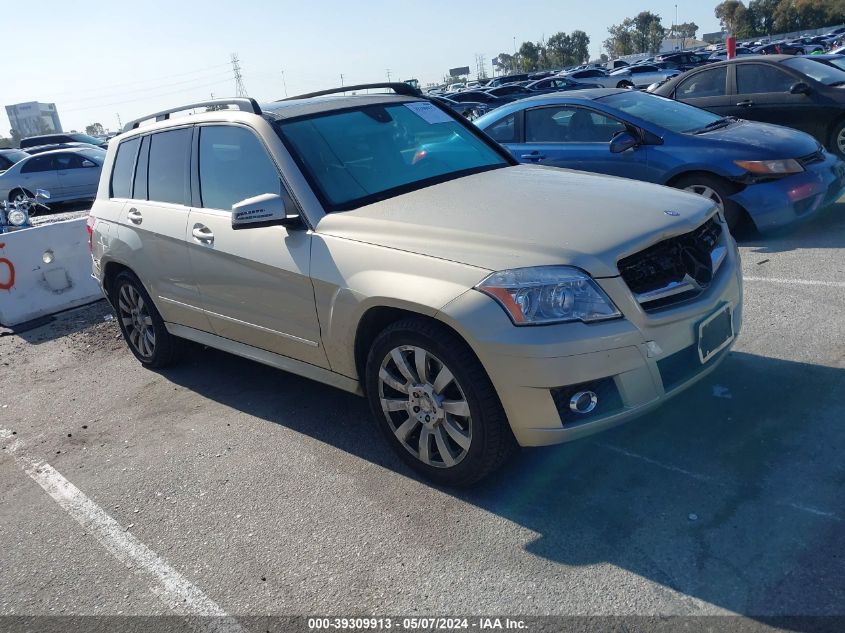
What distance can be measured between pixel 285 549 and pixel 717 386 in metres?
2.52

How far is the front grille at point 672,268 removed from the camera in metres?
3.38

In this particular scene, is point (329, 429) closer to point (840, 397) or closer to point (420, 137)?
point (420, 137)

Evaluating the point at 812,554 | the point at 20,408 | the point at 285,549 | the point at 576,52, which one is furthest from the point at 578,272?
the point at 576,52

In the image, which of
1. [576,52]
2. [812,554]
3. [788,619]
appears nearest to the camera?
[788,619]

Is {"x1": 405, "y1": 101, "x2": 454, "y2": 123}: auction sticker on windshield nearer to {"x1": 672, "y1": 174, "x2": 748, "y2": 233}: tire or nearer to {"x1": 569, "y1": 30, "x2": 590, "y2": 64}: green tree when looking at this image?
{"x1": 672, "y1": 174, "x2": 748, "y2": 233}: tire

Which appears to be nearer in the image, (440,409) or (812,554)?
(812,554)

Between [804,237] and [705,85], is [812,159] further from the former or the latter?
[705,85]

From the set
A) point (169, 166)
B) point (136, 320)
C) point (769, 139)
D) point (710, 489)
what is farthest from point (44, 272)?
point (769, 139)

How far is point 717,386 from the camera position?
4320 mm

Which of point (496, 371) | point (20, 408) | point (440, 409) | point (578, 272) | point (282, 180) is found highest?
point (282, 180)

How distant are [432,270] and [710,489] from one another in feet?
5.10

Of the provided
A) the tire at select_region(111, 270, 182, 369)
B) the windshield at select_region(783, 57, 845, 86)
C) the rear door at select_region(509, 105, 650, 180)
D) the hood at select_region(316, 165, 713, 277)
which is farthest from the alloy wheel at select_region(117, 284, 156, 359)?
the windshield at select_region(783, 57, 845, 86)

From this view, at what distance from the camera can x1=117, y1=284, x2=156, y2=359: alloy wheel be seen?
5.78 metres

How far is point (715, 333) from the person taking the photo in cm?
363
